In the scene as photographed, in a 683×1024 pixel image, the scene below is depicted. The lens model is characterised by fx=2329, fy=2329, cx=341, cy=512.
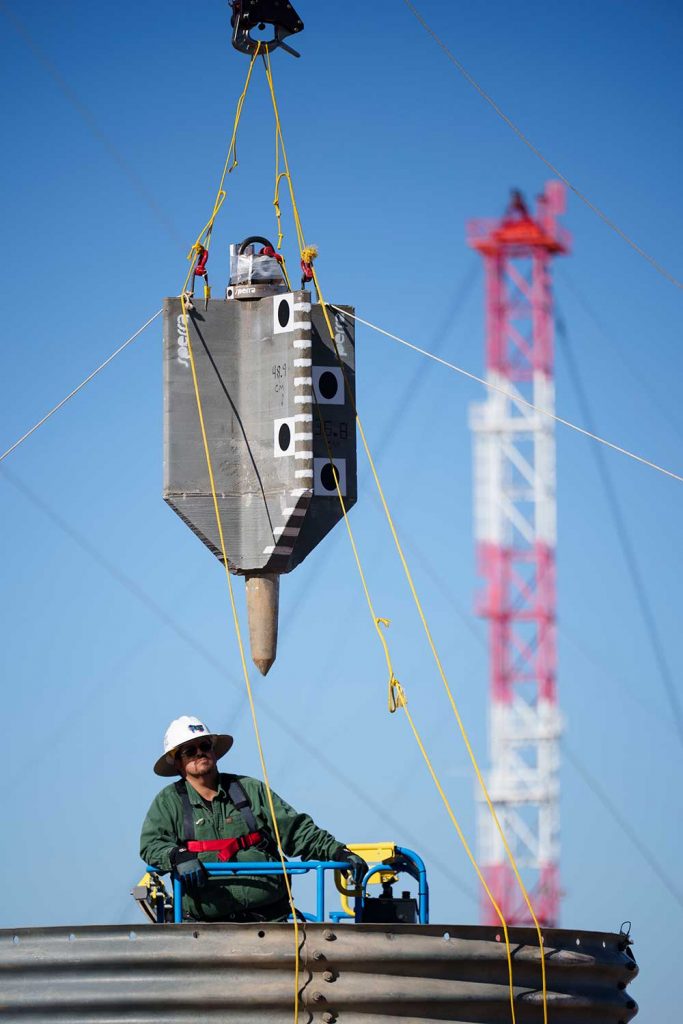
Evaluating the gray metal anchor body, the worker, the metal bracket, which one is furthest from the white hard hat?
the metal bracket

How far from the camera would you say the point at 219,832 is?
55.5 ft

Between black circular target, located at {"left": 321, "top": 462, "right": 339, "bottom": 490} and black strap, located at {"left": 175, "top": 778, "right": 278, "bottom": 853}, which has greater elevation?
black circular target, located at {"left": 321, "top": 462, "right": 339, "bottom": 490}

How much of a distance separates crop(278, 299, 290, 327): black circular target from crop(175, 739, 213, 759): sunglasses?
495cm

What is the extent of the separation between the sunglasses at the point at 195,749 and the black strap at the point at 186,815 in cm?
23

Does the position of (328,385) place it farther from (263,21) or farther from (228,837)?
(228,837)

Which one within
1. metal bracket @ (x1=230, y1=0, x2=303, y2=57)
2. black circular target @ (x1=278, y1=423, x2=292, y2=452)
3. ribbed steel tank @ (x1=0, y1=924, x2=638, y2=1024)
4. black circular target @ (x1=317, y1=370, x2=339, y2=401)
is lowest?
ribbed steel tank @ (x1=0, y1=924, x2=638, y2=1024)

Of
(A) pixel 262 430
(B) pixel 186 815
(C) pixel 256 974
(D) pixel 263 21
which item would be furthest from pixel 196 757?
(D) pixel 263 21

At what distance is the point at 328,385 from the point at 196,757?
192 inches

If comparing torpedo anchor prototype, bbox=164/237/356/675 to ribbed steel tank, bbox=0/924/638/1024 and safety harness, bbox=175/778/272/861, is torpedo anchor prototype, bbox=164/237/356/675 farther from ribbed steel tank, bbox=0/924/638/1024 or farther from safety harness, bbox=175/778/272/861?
ribbed steel tank, bbox=0/924/638/1024

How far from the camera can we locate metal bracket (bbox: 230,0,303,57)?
67.5 ft

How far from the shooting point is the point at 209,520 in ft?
67.9

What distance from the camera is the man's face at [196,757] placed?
17.0 meters

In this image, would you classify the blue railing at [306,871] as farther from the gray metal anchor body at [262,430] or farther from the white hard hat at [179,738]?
the gray metal anchor body at [262,430]

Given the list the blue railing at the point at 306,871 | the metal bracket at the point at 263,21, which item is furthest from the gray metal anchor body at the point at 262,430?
the blue railing at the point at 306,871
